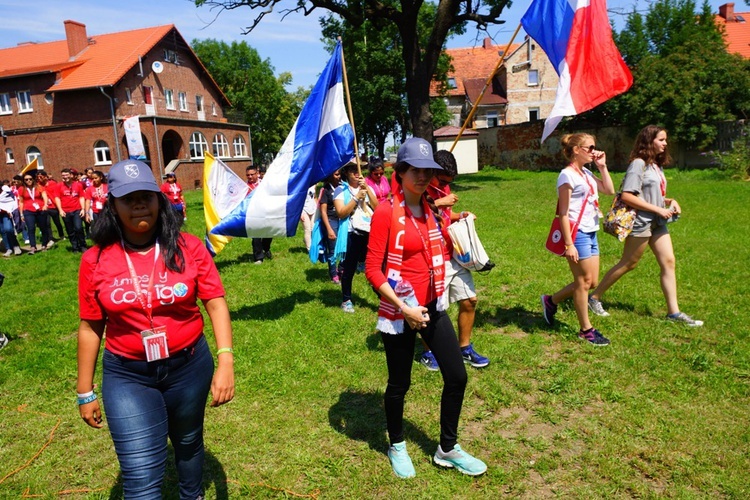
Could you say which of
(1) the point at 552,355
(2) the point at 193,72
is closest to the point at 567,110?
(1) the point at 552,355

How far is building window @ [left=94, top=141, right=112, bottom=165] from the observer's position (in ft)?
114

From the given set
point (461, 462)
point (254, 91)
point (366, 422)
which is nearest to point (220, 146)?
point (254, 91)

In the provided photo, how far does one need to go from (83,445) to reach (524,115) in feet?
158

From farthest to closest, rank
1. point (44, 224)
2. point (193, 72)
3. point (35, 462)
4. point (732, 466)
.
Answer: point (193, 72) → point (44, 224) → point (35, 462) → point (732, 466)

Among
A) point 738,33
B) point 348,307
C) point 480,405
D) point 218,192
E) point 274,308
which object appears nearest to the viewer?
point 480,405

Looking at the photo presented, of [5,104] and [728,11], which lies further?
[728,11]

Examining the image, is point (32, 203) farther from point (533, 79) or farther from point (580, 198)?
point (533, 79)

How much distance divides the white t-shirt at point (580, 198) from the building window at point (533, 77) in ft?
150

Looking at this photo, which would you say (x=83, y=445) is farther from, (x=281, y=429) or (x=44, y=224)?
(x=44, y=224)

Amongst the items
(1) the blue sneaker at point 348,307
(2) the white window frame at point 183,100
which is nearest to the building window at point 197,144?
(2) the white window frame at point 183,100

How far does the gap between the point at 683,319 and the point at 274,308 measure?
4.99 meters

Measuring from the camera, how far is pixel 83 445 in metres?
4.11

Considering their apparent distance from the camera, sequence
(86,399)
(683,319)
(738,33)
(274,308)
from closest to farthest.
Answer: (86,399), (683,319), (274,308), (738,33)

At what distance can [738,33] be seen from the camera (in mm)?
44656
